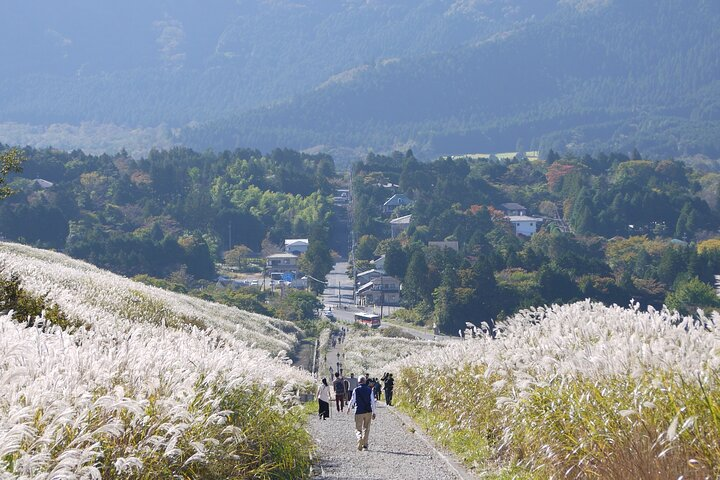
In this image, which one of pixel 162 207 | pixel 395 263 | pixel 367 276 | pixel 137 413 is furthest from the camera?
pixel 162 207

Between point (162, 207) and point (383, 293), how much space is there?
53106 mm

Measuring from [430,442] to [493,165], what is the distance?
181 m

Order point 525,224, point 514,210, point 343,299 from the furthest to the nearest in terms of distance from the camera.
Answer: point 514,210 → point 525,224 → point 343,299

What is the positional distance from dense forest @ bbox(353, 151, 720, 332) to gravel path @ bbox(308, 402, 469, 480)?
150ft

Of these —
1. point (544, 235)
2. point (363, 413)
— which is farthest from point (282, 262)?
point (363, 413)

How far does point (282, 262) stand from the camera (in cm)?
13425

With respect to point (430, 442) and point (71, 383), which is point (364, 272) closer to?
point (430, 442)

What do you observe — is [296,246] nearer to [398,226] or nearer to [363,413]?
[398,226]

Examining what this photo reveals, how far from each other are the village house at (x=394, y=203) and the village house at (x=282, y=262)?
36.5 meters

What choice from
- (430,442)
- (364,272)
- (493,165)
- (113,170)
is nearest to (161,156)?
(113,170)

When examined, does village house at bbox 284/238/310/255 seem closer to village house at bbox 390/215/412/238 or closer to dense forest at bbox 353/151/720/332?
dense forest at bbox 353/151/720/332

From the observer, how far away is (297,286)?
119125 millimetres

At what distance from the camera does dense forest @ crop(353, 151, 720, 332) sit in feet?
281

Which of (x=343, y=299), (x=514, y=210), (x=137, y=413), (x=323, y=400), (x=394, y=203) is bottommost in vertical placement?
(x=343, y=299)
